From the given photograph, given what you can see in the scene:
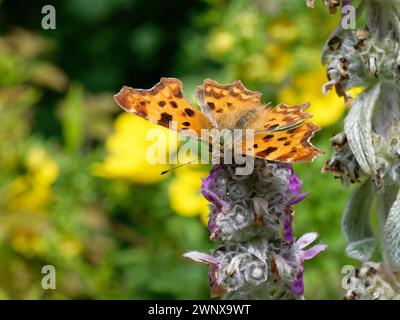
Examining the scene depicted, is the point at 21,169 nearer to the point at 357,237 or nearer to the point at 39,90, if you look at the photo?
the point at 39,90

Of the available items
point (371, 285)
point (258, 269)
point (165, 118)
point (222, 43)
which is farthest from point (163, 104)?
point (222, 43)

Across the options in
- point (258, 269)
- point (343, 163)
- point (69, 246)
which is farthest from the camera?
point (69, 246)

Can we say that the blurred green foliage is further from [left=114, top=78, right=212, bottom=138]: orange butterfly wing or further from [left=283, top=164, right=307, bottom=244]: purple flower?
[left=114, top=78, right=212, bottom=138]: orange butterfly wing

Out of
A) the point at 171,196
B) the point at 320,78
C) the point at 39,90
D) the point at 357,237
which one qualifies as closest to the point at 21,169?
the point at 171,196

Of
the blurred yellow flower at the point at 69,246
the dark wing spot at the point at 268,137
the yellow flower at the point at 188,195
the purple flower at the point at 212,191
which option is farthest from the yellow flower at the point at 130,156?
the dark wing spot at the point at 268,137

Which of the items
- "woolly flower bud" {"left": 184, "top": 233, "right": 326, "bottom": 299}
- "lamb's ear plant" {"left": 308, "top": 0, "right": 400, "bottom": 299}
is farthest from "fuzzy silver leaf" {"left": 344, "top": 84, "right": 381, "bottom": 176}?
"woolly flower bud" {"left": 184, "top": 233, "right": 326, "bottom": 299}

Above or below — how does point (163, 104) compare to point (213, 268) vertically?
above

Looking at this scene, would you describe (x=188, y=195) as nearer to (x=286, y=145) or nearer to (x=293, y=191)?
(x=293, y=191)
